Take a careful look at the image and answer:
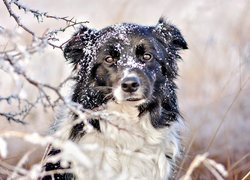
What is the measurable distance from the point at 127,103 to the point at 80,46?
76cm

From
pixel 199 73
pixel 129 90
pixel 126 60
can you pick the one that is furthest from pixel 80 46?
pixel 199 73

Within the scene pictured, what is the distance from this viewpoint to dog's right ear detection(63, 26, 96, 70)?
5370 millimetres

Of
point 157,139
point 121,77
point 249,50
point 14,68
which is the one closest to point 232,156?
point 249,50

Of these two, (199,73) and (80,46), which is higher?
(199,73)

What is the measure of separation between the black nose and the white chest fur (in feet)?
1.13

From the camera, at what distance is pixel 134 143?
514 centimetres

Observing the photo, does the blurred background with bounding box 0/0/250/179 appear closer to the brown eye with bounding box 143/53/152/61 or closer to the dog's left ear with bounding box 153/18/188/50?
the dog's left ear with bounding box 153/18/188/50

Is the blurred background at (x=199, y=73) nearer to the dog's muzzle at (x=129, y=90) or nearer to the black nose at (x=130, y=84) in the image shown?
the dog's muzzle at (x=129, y=90)

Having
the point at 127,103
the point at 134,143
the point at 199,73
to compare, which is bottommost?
the point at 134,143

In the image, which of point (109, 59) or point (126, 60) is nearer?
point (126, 60)

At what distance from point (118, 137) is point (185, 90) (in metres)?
5.43

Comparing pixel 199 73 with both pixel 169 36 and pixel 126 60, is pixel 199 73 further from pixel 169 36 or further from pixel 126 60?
pixel 126 60

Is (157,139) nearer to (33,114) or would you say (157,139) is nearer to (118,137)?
(118,137)

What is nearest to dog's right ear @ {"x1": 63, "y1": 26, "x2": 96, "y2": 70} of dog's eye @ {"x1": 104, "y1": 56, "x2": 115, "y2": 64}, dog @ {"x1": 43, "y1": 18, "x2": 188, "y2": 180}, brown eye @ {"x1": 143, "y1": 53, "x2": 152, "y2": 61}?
dog @ {"x1": 43, "y1": 18, "x2": 188, "y2": 180}
